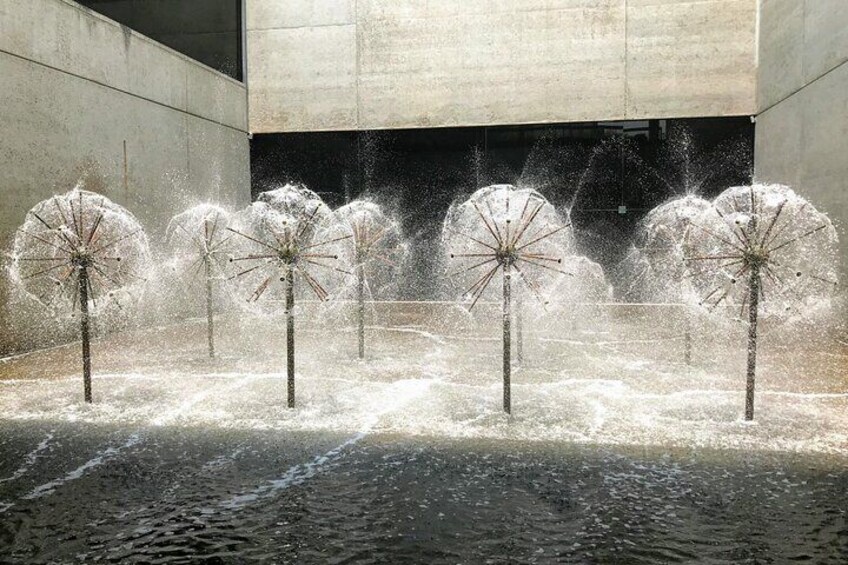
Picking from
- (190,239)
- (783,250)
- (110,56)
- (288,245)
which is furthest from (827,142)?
(110,56)

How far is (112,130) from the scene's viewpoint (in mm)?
13391

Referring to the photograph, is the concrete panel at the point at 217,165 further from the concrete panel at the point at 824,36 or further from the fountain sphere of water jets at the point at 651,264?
the concrete panel at the point at 824,36

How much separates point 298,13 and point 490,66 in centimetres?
533

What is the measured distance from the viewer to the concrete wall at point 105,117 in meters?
10.9

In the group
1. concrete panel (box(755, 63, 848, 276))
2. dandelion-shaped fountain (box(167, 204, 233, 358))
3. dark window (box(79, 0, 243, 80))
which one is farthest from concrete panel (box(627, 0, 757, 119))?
dandelion-shaped fountain (box(167, 204, 233, 358))

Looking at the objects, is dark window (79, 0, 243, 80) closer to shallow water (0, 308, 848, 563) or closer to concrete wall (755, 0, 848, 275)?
shallow water (0, 308, 848, 563)

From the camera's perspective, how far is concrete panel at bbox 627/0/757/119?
16984 mm

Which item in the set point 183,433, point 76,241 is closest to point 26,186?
point 76,241

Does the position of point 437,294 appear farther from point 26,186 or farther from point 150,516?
point 150,516

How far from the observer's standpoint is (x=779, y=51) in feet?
50.3

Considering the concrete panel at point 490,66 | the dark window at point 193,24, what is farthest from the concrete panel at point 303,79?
the dark window at point 193,24

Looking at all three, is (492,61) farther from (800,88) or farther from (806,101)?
(806,101)

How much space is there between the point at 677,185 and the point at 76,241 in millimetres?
14678

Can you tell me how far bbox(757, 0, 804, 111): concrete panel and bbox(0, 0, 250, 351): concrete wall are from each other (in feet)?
42.9
